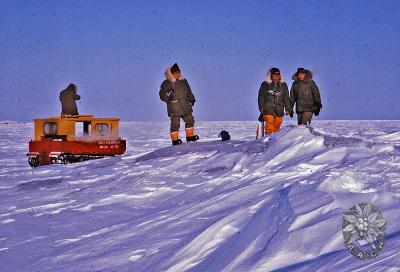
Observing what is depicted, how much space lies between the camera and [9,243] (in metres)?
5.47

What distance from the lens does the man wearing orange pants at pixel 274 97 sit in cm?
1129

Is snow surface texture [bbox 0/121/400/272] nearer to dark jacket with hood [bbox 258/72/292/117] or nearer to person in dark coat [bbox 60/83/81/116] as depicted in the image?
dark jacket with hood [bbox 258/72/292/117]

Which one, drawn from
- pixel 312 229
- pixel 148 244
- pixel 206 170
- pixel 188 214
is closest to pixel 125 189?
pixel 206 170

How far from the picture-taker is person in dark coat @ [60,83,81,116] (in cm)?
1393

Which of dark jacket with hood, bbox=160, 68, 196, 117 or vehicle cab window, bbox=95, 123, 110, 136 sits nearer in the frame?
dark jacket with hood, bbox=160, 68, 196, 117

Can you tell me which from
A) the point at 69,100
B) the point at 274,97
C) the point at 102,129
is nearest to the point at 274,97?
the point at 274,97

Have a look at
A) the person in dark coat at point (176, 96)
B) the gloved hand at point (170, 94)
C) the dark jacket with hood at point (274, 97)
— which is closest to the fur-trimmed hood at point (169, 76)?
the person in dark coat at point (176, 96)

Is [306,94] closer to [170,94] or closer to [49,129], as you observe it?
[170,94]

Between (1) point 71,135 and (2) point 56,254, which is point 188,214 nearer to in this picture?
(2) point 56,254

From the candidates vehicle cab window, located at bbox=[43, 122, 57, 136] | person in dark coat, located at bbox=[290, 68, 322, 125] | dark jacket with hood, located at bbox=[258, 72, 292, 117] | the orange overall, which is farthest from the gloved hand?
vehicle cab window, located at bbox=[43, 122, 57, 136]

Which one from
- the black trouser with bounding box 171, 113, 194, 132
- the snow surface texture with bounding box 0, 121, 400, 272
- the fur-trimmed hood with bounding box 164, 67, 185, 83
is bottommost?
the snow surface texture with bounding box 0, 121, 400, 272

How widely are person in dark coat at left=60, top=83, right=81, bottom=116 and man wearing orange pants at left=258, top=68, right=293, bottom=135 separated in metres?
5.64

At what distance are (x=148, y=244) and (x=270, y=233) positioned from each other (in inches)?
49.8

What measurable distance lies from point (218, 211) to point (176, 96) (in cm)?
647
